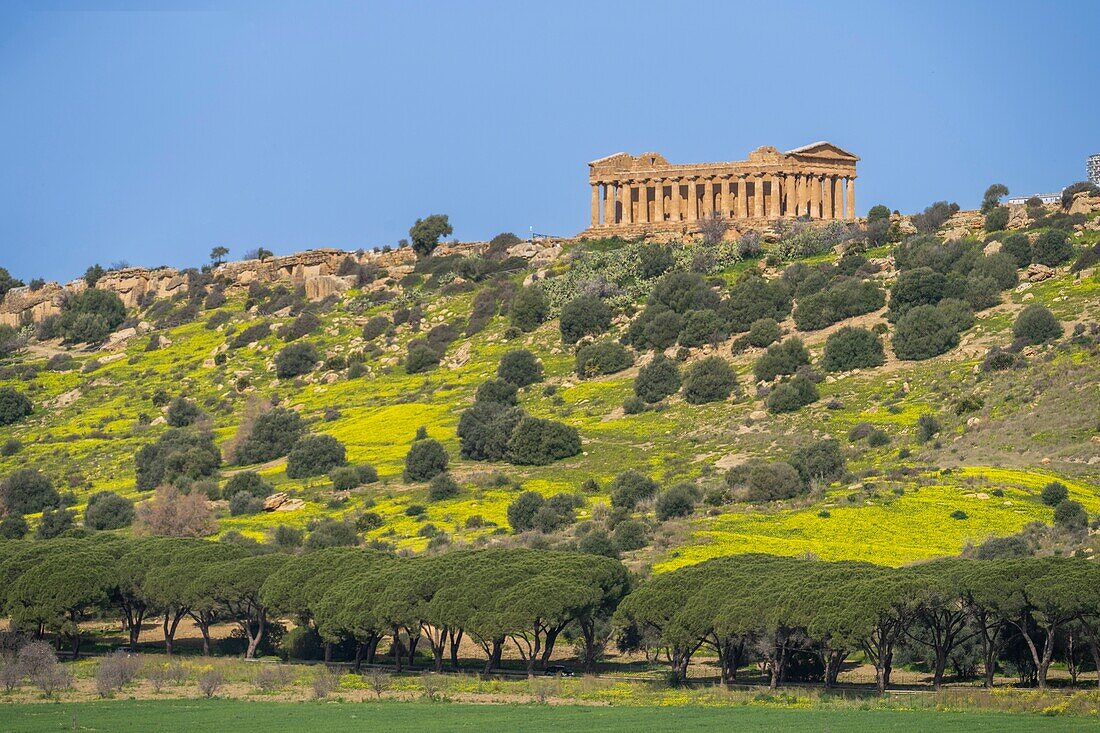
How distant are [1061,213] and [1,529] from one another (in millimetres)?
74203

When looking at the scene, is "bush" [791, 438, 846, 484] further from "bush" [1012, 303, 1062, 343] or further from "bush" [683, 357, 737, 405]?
"bush" [1012, 303, 1062, 343]

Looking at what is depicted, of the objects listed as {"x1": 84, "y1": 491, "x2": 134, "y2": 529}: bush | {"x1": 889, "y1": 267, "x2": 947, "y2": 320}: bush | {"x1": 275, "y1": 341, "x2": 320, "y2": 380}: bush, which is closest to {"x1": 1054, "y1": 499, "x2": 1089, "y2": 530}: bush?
{"x1": 889, "y1": 267, "x2": 947, "y2": 320}: bush

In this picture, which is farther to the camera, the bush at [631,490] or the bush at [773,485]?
the bush at [631,490]

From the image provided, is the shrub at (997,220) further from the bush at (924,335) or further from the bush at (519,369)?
the bush at (519,369)

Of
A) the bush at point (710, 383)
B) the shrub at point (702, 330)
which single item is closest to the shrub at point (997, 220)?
the shrub at point (702, 330)

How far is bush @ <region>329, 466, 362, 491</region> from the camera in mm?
101438

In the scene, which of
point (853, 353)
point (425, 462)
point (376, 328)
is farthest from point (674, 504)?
point (376, 328)

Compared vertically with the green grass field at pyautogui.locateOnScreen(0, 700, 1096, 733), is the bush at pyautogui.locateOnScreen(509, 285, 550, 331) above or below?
above

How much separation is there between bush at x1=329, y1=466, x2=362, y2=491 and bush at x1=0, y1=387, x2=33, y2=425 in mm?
43673

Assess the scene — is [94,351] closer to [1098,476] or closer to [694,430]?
[694,430]

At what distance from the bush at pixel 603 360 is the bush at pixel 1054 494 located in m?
42.9

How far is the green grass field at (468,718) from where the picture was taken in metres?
49.5

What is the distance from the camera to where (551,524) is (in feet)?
287

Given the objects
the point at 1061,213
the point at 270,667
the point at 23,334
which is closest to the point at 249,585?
the point at 270,667
